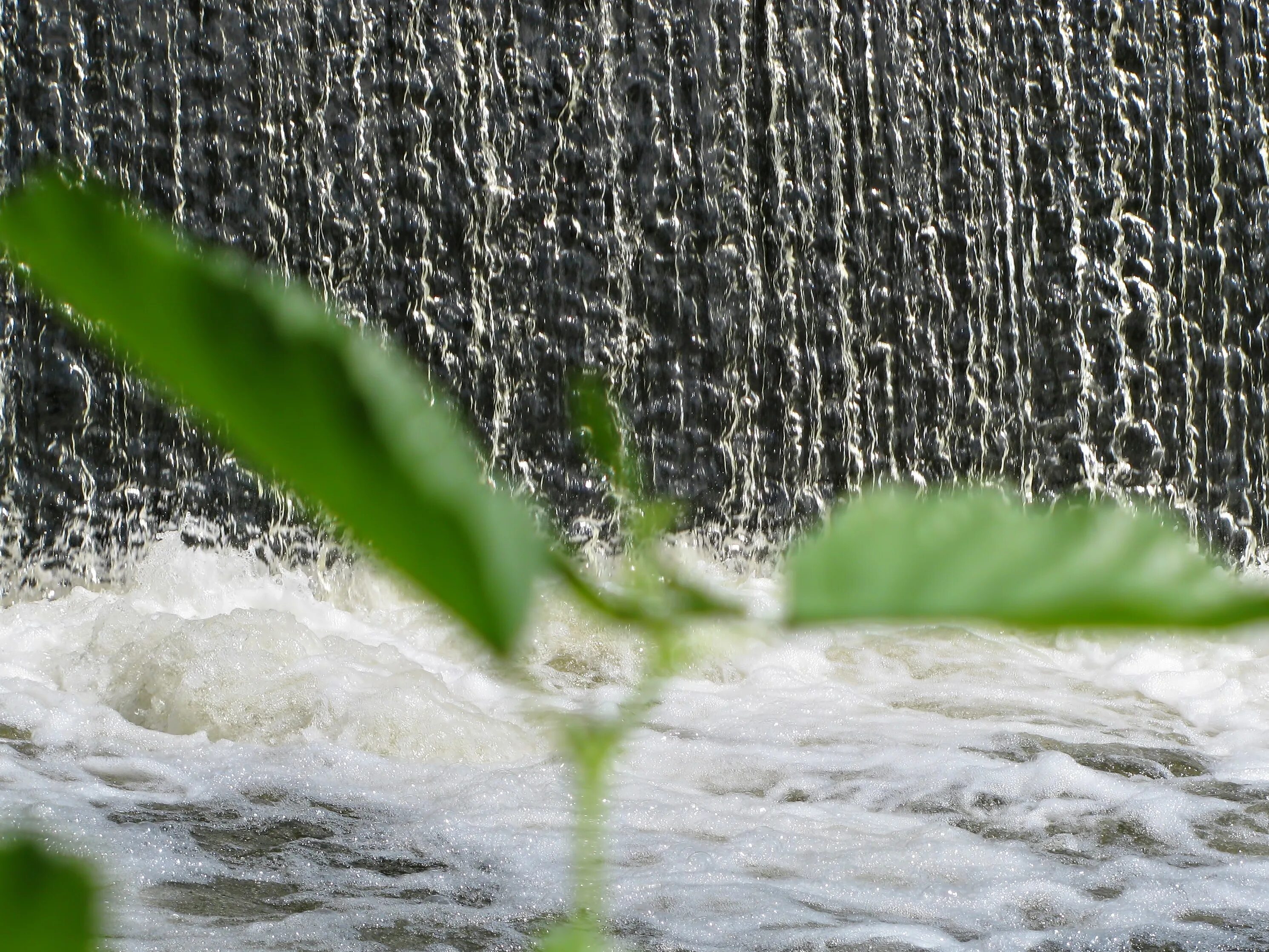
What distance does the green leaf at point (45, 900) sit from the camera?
0.41 ft

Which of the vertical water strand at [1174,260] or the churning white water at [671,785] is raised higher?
the vertical water strand at [1174,260]

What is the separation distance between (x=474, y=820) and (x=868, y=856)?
2.30 feet

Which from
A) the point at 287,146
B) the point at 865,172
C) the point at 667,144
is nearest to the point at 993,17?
the point at 865,172

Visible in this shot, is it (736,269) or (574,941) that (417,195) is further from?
(574,941)

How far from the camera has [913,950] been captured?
6.15ft

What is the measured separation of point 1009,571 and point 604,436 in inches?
2.0

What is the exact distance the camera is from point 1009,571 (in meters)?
0.15

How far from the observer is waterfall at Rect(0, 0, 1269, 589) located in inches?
195

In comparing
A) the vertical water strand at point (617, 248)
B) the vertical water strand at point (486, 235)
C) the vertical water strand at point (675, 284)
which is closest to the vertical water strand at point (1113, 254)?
the vertical water strand at point (675, 284)

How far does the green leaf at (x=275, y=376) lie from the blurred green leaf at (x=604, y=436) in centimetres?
3

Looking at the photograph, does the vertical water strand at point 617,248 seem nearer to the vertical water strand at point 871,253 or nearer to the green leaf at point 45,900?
the vertical water strand at point 871,253

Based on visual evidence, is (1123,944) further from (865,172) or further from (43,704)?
(865,172)

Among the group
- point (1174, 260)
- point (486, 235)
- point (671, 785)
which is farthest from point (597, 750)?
point (1174, 260)

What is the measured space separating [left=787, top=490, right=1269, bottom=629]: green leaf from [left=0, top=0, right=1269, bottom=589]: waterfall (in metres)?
4.85
